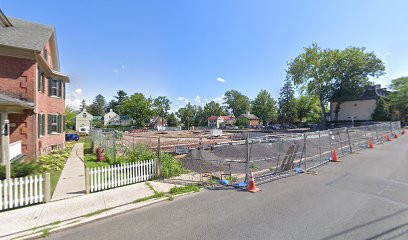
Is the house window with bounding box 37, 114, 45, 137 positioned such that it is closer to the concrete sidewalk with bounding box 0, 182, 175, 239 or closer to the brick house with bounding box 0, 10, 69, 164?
the brick house with bounding box 0, 10, 69, 164

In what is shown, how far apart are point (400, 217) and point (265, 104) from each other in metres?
80.5

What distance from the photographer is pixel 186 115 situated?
90812 millimetres

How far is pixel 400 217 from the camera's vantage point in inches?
185

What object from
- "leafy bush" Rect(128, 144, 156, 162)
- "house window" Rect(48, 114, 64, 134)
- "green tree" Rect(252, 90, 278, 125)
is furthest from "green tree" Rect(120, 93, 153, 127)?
"leafy bush" Rect(128, 144, 156, 162)

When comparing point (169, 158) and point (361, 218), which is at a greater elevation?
point (169, 158)

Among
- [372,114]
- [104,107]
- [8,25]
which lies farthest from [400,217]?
[104,107]

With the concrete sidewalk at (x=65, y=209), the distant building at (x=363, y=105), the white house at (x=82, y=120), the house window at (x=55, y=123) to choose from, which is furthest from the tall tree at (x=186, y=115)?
the concrete sidewalk at (x=65, y=209)

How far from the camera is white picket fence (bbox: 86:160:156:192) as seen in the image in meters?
6.86

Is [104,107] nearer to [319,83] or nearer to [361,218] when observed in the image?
[319,83]

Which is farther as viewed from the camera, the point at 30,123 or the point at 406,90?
the point at 406,90

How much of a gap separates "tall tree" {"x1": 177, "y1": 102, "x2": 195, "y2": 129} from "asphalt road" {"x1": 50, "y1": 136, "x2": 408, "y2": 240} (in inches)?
3279

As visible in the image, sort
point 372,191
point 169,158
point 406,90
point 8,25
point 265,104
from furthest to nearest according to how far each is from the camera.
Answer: point 265,104, point 406,90, point 8,25, point 169,158, point 372,191

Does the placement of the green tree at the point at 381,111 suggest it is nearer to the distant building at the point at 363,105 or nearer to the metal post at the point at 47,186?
the distant building at the point at 363,105

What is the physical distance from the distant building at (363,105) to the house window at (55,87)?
55.6 metres
